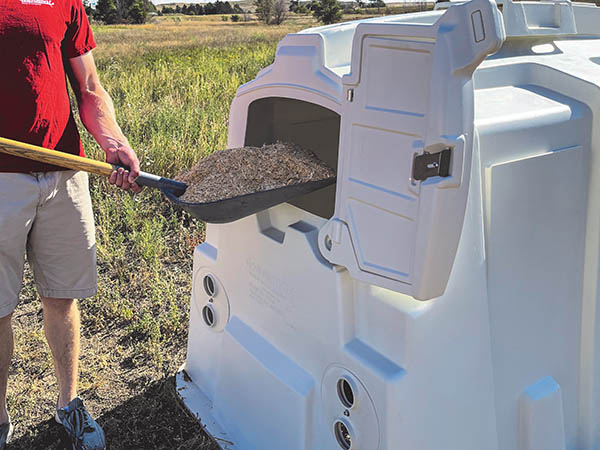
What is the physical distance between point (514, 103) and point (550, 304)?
57 centimetres

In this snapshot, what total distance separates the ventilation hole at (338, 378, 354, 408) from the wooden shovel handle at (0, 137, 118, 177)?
988 millimetres

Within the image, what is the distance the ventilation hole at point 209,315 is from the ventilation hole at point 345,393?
73 centimetres

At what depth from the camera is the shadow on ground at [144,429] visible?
2.29 meters

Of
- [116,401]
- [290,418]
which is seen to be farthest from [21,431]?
[290,418]

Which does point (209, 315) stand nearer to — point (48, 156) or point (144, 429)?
point (144, 429)

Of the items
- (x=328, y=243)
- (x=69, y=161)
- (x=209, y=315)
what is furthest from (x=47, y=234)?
(x=328, y=243)

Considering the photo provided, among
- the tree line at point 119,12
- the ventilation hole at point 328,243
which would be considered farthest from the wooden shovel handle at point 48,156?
the tree line at point 119,12

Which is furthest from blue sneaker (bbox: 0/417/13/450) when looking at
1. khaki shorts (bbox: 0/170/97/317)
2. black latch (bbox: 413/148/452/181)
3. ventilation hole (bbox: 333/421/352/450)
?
black latch (bbox: 413/148/452/181)

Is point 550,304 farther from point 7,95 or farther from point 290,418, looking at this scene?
point 7,95

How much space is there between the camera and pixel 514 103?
1575 millimetres

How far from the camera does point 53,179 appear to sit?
2.01m

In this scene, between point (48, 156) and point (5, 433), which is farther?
point (5, 433)

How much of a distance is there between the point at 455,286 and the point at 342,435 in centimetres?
55

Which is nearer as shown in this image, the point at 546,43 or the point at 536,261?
the point at 536,261
